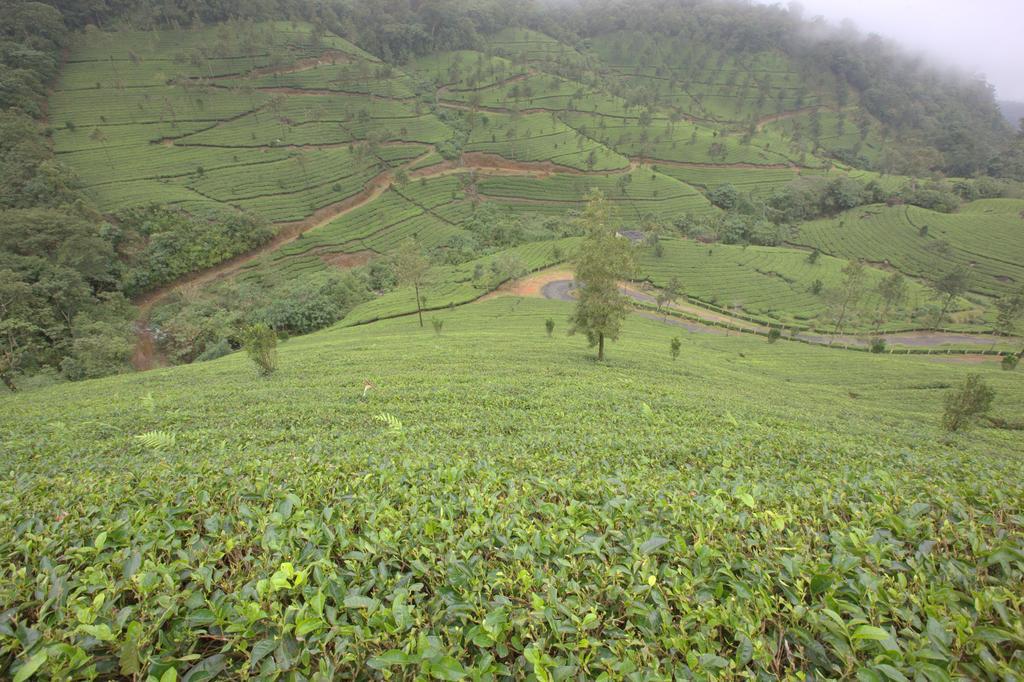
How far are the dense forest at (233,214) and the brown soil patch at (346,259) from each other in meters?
9.53

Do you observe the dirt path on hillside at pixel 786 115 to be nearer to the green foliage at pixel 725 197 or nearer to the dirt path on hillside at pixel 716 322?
the green foliage at pixel 725 197

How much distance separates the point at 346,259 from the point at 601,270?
57.0 meters

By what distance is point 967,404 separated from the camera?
14984 mm

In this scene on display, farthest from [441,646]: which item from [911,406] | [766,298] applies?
[766,298]

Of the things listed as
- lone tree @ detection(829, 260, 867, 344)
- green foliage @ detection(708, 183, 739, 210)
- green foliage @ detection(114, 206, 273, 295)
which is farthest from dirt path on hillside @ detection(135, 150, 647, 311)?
lone tree @ detection(829, 260, 867, 344)

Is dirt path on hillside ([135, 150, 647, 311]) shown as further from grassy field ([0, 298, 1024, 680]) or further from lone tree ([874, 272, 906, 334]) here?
grassy field ([0, 298, 1024, 680])

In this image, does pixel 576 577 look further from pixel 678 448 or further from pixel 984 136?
pixel 984 136

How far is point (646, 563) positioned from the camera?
321cm

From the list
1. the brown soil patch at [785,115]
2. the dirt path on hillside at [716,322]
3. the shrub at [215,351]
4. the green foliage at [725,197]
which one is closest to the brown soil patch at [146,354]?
the shrub at [215,351]

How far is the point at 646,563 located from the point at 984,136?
222782mm

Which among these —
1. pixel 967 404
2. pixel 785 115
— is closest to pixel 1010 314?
pixel 967 404

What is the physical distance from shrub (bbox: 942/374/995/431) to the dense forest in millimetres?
43136

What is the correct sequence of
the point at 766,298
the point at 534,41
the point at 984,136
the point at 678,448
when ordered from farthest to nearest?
the point at 534,41 → the point at 984,136 → the point at 766,298 → the point at 678,448

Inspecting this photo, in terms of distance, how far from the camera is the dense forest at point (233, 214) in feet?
134
